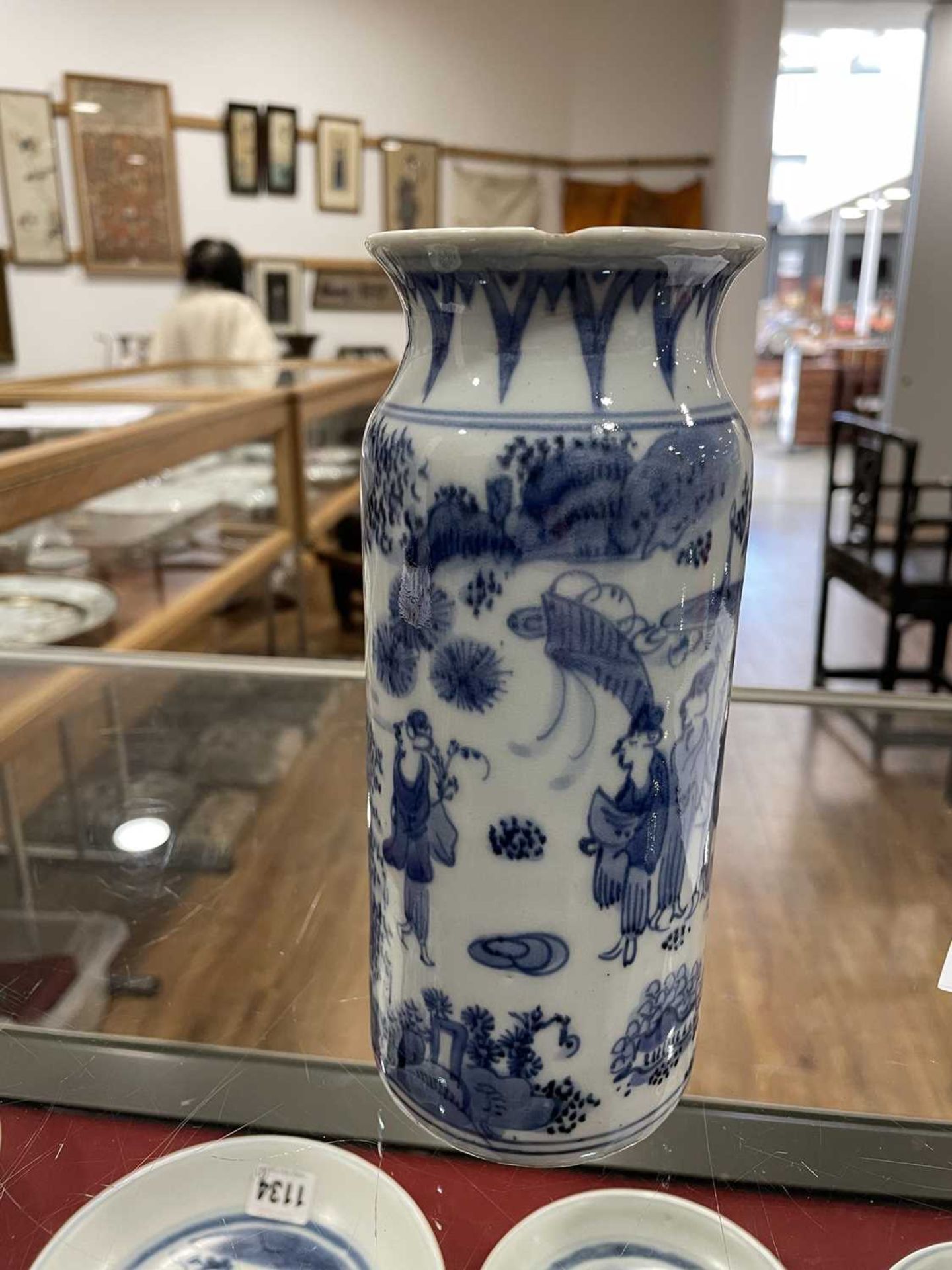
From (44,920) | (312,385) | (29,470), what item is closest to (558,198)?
(312,385)

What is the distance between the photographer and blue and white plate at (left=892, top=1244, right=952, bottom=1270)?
21.4 inches

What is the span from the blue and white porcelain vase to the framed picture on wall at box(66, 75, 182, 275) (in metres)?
4.36

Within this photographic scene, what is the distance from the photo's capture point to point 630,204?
501 cm

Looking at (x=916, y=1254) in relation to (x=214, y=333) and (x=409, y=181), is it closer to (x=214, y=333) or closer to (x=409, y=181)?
(x=214, y=333)

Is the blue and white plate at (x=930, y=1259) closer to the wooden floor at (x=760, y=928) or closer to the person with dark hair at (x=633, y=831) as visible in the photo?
the wooden floor at (x=760, y=928)

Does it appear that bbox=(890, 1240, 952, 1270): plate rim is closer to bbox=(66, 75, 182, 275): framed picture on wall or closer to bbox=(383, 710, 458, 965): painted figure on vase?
bbox=(383, 710, 458, 965): painted figure on vase

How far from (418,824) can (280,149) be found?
4742 millimetres

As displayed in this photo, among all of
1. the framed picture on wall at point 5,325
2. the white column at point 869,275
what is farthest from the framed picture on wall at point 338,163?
the white column at point 869,275

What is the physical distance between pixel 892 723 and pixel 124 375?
1745mm

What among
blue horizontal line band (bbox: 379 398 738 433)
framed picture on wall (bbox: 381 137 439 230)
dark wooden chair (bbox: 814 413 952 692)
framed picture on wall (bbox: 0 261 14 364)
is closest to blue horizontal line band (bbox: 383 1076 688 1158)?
blue horizontal line band (bbox: 379 398 738 433)

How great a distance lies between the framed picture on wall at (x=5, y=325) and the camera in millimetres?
3930

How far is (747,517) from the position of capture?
0.45m

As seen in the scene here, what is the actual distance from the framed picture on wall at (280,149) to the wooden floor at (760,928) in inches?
Answer: 159

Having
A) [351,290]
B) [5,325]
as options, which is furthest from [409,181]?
[5,325]
